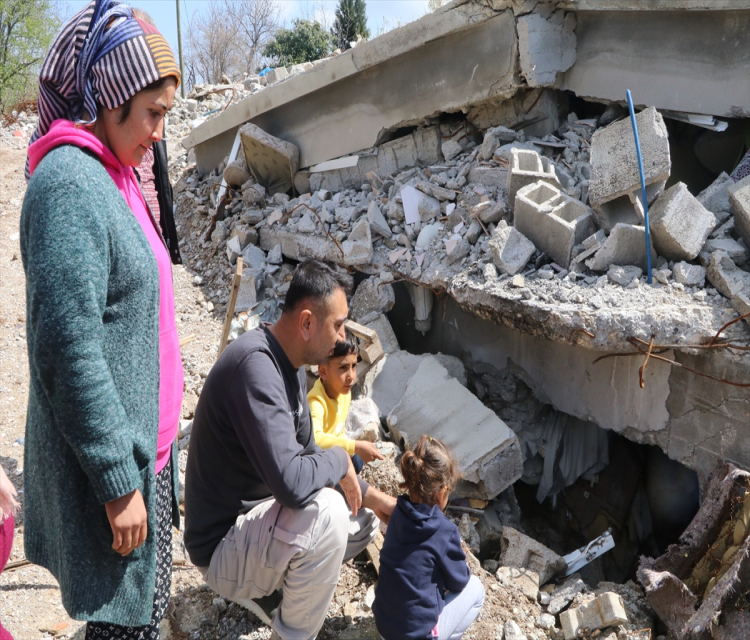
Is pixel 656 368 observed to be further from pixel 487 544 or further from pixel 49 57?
pixel 49 57

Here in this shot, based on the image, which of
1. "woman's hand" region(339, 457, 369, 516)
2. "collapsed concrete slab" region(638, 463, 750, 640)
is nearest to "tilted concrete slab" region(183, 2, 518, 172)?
"collapsed concrete slab" region(638, 463, 750, 640)

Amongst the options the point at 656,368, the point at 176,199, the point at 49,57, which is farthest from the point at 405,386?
the point at 176,199

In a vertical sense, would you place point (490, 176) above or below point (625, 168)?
below

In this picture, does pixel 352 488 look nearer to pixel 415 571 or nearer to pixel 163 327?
pixel 415 571

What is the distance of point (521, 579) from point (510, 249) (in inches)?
81.5

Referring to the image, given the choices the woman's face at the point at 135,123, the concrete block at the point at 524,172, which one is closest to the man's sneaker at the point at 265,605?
the woman's face at the point at 135,123

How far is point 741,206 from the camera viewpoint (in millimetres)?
3617

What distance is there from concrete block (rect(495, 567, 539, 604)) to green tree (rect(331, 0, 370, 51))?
74.1ft

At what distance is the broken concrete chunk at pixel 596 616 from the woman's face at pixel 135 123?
2.88 m

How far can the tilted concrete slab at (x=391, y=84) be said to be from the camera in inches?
203

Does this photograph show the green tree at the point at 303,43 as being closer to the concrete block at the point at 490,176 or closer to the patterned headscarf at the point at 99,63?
the concrete block at the point at 490,176

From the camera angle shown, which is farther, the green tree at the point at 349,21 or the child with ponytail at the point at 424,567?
the green tree at the point at 349,21

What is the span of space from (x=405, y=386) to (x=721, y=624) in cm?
243

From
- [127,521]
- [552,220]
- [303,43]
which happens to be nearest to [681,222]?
[552,220]
